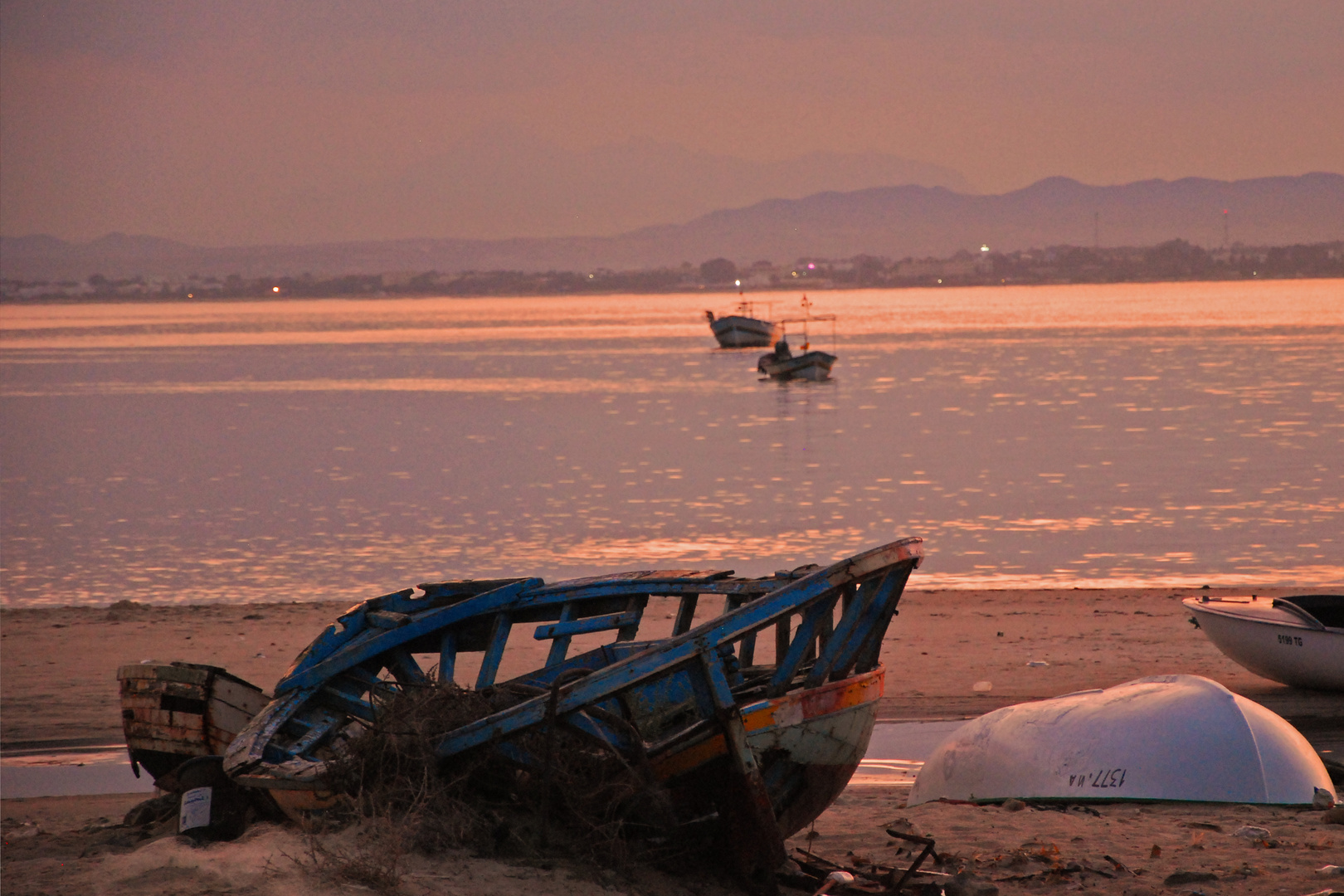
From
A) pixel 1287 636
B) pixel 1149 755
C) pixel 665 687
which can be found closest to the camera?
pixel 665 687

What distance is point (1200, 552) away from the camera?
69.4 ft

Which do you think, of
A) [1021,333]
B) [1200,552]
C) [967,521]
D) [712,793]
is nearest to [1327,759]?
[712,793]

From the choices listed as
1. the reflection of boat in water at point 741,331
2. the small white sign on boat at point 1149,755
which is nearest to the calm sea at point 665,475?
the small white sign on boat at point 1149,755

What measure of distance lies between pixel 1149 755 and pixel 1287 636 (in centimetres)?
307

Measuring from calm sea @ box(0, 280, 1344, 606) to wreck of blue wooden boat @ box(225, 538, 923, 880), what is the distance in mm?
10637

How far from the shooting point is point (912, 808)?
8.98m

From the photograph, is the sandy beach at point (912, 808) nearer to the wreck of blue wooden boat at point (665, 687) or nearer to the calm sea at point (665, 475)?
the wreck of blue wooden boat at point (665, 687)

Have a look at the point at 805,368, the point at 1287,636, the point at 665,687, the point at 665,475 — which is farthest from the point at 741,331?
the point at 665,687

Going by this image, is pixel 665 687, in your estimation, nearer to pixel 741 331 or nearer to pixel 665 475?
pixel 665 475

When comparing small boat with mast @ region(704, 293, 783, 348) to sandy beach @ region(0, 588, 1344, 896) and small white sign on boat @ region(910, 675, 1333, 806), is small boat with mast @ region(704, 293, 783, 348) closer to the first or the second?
sandy beach @ region(0, 588, 1344, 896)

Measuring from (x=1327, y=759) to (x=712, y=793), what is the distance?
4930 millimetres

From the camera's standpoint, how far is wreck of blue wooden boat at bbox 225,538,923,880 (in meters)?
6.91

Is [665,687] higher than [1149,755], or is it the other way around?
[665,687]

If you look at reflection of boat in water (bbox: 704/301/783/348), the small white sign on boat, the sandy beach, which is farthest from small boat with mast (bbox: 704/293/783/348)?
the small white sign on boat
